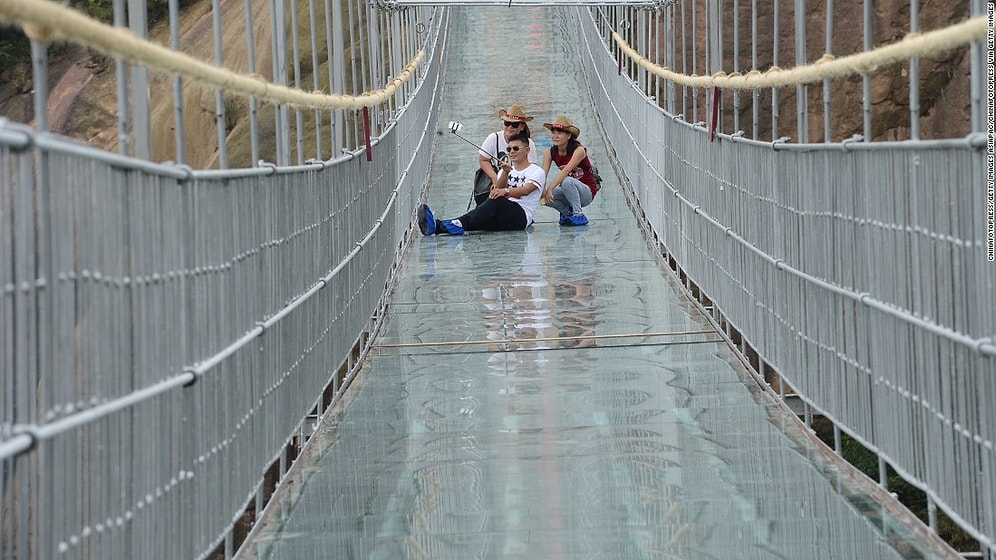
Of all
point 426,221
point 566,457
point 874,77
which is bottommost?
point 566,457

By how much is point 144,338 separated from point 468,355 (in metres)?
5.14

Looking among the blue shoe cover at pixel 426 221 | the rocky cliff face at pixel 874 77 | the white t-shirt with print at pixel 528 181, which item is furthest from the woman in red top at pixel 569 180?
the rocky cliff face at pixel 874 77

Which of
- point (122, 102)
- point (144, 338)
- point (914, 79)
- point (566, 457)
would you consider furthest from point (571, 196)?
point (144, 338)

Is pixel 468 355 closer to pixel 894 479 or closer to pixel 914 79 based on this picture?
pixel 914 79

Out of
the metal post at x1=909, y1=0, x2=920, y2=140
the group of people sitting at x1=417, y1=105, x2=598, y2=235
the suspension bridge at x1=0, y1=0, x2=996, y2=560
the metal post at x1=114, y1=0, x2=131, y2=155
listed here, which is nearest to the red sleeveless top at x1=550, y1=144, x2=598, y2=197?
the group of people sitting at x1=417, y1=105, x2=598, y2=235

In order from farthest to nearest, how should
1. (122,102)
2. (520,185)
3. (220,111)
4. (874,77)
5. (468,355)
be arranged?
(874,77) → (520,185) → (468,355) → (220,111) → (122,102)

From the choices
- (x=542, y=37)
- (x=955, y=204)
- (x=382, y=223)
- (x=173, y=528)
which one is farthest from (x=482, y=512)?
(x=542, y=37)

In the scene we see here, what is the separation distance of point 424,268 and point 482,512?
24.5ft

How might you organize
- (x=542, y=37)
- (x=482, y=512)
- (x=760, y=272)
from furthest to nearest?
(x=542, y=37) < (x=760, y=272) < (x=482, y=512)

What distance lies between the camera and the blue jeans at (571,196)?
50.9 feet

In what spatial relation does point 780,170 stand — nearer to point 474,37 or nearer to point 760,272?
point 760,272

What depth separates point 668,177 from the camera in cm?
1239

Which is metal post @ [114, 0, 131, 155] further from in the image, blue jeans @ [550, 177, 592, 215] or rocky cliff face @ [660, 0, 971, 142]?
rocky cliff face @ [660, 0, 971, 142]

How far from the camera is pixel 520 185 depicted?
50.1 ft
